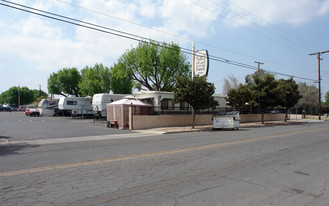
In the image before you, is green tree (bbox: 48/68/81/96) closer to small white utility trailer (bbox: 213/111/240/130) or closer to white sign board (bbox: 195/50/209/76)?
white sign board (bbox: 195/50/209/76)

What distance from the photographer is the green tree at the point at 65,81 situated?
159 feet

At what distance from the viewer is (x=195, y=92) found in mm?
21312

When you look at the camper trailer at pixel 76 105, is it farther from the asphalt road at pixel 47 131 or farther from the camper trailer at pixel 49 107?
the asphalt road at pixel 47 131

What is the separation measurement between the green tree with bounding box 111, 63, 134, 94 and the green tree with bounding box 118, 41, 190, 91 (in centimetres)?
92

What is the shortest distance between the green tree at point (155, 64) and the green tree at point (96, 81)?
3.35 metres

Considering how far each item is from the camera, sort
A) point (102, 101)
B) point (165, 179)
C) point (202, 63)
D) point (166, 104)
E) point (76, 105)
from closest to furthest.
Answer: point (165, 179) < point (202, 63) < point (166, 104) < point (102, 101) < point (76, 105)

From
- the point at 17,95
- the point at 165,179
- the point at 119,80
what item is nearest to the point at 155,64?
the point at 119,80

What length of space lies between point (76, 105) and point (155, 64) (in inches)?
531

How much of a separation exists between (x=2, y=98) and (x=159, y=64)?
110 meters

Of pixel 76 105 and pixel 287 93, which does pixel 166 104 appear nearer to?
pixel 287 93

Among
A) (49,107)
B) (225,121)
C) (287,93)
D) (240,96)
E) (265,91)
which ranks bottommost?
(225,121)

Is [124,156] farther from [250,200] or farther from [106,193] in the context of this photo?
[250,200]

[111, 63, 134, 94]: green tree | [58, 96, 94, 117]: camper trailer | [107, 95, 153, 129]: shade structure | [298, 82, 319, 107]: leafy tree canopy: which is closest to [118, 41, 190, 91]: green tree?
[111, 63, 134, 94]: green tree

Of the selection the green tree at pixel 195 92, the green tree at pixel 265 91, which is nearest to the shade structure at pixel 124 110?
the green tree at pixel 195 92
